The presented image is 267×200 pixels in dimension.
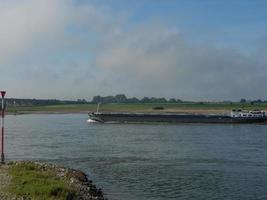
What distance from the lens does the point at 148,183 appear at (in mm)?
28047

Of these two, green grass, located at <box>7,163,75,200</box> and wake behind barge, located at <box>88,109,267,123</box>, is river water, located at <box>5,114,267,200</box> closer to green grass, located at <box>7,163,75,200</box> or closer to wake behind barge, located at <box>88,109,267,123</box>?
green grass, located at <box>7,163,75,200</box>

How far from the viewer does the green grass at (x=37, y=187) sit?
1828 centimetres

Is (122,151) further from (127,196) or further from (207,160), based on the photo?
(127,196)

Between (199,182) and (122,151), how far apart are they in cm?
1940

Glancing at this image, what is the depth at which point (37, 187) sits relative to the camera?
19.2 meters

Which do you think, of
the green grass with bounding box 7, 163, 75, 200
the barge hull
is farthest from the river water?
the barge hull

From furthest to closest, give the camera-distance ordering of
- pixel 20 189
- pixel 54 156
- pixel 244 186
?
pixel 54 156
pixel 244 186
pixel 20 189

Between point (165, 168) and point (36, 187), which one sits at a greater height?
point (36, 187)

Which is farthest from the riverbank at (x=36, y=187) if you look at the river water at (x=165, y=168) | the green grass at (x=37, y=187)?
the river water at (x=165, y=168)

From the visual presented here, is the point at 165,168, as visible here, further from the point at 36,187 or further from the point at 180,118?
the point at 180,118

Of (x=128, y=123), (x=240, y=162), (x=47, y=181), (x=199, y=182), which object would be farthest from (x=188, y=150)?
(x=128, y=123)

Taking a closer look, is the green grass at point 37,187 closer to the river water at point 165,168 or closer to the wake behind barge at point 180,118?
the river water at point 165,168

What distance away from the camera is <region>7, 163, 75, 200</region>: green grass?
18281 millimetres

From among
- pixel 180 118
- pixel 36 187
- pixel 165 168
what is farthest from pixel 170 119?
pixel 36 187
